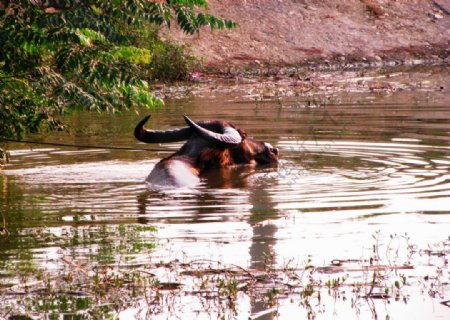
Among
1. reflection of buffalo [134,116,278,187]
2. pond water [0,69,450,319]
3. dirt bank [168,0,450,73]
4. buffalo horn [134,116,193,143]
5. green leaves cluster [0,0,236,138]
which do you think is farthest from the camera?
dirt bank [168,0,450,73]

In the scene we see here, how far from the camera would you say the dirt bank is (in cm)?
3180

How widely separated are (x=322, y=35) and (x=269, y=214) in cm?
2493

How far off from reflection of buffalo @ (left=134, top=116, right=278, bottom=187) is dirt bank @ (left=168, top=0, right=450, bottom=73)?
16853 mm

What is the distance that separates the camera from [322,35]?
34000 millimetres

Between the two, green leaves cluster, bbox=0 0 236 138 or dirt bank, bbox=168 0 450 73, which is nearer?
green leaves cluster, bbox=0 0 236 138

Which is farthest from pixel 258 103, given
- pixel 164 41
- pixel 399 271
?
pixel 399 271

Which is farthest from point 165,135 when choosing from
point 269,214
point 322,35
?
point 322,35

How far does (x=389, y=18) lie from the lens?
36625mm

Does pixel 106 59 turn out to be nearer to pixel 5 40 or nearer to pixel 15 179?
pixel 5 40

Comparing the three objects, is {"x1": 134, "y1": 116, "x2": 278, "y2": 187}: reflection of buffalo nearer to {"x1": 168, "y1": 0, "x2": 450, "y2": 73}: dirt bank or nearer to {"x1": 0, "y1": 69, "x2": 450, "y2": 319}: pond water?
{"x1": 0, "y1": 69, "x2": 450, "y2": 319}: pond water

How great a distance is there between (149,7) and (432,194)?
345cm

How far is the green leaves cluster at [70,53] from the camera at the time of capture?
34.1 ft

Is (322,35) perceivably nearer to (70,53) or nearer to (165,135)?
(165,135)

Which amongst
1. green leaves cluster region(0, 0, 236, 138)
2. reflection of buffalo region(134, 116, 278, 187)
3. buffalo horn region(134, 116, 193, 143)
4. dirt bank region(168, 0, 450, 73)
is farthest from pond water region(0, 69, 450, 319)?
dirt bank region(168, 0, 450, 73)
